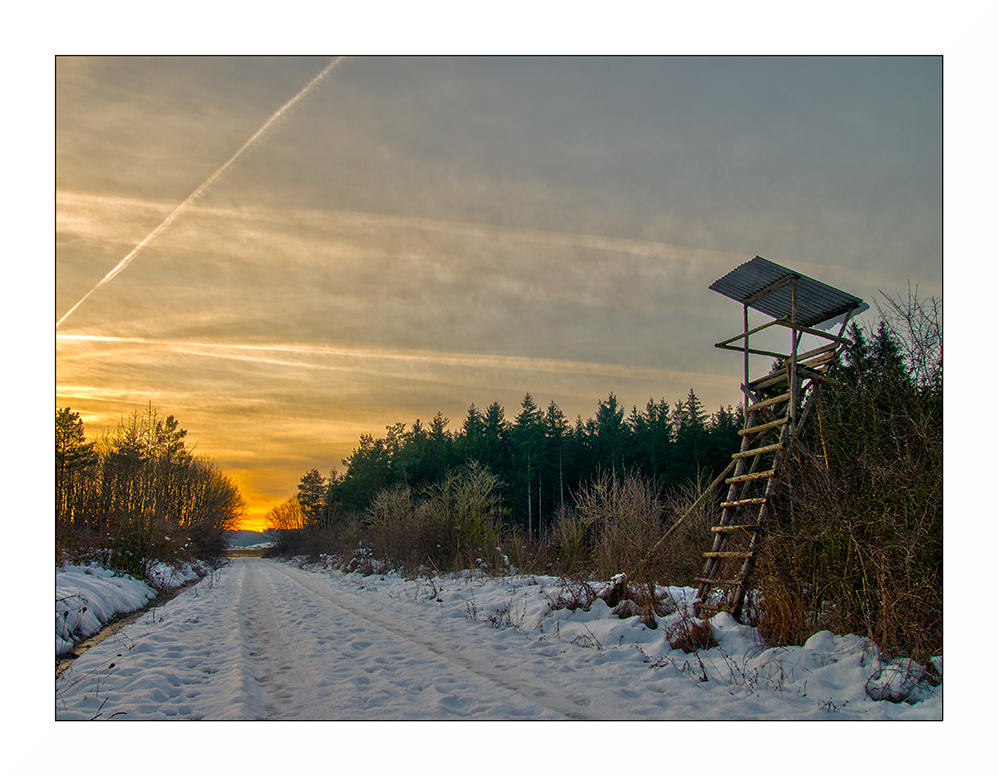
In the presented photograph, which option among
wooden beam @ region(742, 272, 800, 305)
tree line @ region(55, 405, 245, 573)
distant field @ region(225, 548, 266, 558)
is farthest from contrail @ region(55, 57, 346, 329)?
distant field @ region(225, 548, 266, 558)

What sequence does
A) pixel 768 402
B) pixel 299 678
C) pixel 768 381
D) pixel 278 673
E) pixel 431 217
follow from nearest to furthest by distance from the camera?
pixel 299 678 < pixel 278 673 < pixel 768 402 < pixel 768 381 < pixel 431 217

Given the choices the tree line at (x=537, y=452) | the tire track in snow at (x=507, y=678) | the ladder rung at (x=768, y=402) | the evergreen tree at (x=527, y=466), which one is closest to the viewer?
the tire track in snow at (x=507, y=678)

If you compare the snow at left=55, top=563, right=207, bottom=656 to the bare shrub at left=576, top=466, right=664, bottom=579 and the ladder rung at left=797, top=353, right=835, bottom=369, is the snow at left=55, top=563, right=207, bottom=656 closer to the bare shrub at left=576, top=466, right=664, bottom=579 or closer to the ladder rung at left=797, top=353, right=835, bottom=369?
the bare shrub at left=576, top=466, right=664, bottom=579

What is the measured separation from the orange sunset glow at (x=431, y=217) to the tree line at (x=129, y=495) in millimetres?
4356

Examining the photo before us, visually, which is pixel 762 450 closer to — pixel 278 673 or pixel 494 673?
pixel 494 673

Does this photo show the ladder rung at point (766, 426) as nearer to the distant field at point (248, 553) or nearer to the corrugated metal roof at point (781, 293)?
the corrugated metal roof at point (781, 293)

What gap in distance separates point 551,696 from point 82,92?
295 inches

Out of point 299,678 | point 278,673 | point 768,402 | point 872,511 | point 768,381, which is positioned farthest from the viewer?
point 768,381

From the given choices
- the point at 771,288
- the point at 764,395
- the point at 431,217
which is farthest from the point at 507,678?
the point at 431,217

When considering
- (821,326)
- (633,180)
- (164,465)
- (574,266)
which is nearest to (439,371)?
(574,266)

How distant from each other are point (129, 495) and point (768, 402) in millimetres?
19109

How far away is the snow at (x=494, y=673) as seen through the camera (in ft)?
14.8

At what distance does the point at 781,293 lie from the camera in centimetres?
786

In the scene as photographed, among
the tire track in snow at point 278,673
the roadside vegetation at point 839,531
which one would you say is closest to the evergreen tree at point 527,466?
the roadside vegetation at point 839,531
